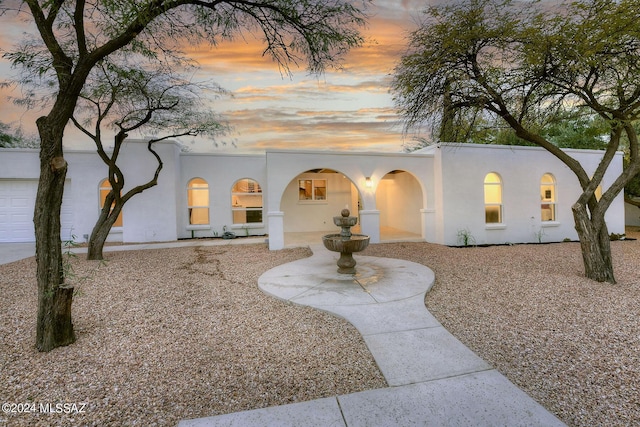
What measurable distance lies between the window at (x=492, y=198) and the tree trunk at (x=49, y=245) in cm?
1197

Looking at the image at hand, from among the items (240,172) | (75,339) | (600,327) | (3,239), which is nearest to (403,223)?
(240,172)

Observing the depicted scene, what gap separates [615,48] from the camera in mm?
6031

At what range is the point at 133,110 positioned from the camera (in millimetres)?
8531

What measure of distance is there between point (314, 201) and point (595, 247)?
32.6 ft

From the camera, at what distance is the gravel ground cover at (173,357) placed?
8.18 feet

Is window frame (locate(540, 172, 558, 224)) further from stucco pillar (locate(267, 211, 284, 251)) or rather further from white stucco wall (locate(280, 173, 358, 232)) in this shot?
stucco pillar (locate(267, 211, 284, 251))

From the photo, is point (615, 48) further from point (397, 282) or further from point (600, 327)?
point (397, 282)

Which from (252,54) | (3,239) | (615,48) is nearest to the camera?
(252,54)

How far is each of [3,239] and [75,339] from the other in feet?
38.1

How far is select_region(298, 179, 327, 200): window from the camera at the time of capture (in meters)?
13.8

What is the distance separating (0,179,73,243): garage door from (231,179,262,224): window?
5974mm

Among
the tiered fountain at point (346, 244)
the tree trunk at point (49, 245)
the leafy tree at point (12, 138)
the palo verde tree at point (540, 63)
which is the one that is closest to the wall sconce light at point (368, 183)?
the palo verde tree at point (540, 63)

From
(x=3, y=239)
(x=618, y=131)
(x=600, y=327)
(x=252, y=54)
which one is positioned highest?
(x=252, y=54)

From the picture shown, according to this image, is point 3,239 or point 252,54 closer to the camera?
point 252,54
